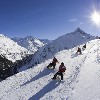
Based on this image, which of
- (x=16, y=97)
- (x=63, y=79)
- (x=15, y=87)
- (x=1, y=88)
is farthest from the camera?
(x=1, y=88)

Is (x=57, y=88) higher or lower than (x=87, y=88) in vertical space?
higher

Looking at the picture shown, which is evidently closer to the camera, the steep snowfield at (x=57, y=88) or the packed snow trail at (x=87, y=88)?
the packed snow trail at (x=87, y=88)

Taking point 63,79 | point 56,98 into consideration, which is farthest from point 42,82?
point 56,98

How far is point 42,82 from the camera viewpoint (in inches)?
1195

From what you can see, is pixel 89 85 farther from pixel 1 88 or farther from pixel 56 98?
pixel 1 88

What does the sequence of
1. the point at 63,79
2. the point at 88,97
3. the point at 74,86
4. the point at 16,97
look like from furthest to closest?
1. the point at 63,79
2. the point at 16,97
3. the point at 74,86
4. the point at 88,97

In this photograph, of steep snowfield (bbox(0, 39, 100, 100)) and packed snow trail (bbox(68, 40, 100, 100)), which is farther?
steep snowfield (bbox(0, 39, 100, 100))

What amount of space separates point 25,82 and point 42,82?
373 cm

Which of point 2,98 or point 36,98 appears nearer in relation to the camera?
point 36,98

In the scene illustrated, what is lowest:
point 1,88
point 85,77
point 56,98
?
point 56,98

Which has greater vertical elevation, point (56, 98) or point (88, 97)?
point (56, 98)

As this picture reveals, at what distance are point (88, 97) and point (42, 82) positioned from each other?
11314mm

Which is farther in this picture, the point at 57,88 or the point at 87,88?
the point at 57,88

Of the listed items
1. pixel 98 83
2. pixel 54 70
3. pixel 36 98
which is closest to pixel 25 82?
pixel 54 70
